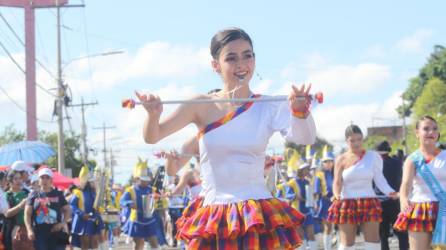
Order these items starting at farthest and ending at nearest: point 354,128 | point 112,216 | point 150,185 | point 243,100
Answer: point 112,216 → point 150,185 → point 354,128 → point 243,100

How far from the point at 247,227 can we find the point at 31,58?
3316cm

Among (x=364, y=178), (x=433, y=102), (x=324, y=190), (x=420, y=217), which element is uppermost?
(x=433, y=102)

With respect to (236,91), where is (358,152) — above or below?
below

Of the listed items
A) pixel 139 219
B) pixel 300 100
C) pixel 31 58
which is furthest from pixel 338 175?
pixel 31 58

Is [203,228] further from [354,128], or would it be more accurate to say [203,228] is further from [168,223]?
[168,223]

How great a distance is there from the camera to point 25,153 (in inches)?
788

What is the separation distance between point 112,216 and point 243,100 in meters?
17.7

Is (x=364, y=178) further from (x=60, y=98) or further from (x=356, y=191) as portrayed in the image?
(x=60, y=98)

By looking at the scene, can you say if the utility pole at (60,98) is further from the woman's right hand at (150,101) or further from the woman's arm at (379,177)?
the woman's right hand at (150,101)

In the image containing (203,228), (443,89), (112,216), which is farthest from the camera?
(443,89)

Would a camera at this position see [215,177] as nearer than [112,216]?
Yes

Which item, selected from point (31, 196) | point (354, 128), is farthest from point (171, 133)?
point (31, 196)

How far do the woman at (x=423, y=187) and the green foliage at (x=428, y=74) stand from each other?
2962 inches

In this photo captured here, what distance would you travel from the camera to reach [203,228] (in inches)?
200
